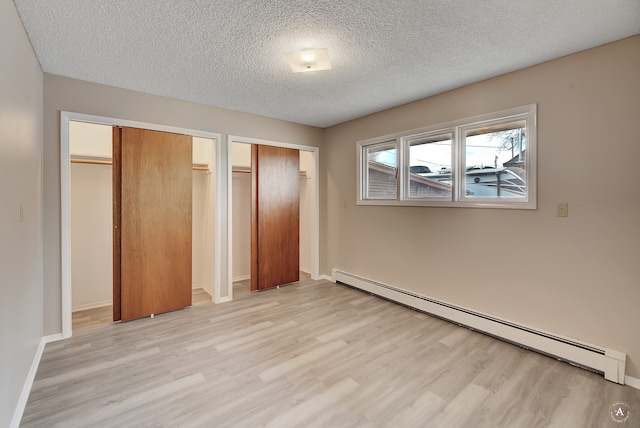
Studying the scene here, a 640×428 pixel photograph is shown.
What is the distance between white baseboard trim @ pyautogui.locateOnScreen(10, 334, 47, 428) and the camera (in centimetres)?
165

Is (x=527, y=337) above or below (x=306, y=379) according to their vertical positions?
above

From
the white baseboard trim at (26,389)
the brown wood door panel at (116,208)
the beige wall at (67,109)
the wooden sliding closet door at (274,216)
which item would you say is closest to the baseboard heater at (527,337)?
the wooden sliding closet door at (274,216)

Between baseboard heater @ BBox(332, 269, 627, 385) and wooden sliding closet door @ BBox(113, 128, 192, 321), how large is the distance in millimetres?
2625

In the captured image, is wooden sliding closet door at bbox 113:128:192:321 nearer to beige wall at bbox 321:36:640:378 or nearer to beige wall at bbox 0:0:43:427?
beige wall at bbox 0:0:43:427

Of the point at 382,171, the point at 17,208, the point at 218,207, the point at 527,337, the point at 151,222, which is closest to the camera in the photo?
the point at 17,208

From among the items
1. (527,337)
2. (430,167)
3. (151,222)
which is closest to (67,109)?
(151,222)

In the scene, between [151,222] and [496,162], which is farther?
[151,222]

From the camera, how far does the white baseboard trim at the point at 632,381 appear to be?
2012 millimetres

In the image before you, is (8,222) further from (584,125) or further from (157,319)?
(584,125)

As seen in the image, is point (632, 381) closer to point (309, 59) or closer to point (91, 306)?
point (309, 59)

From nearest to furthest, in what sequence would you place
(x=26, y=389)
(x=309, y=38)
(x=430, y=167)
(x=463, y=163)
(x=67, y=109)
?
(x=26, y=389)
(x=309, y=38)
(x=67, y=109)
(x=463, y=163)
(x=430, y=167)

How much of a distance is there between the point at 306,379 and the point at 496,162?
2.61 meters

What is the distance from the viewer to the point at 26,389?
1.91 meters

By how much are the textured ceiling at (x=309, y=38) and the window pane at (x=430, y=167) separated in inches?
24.1
